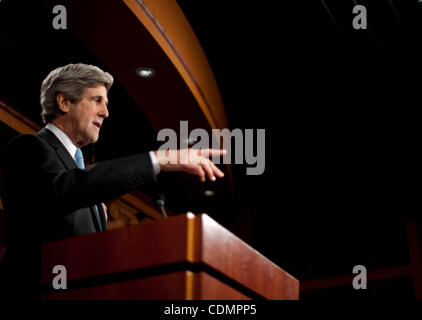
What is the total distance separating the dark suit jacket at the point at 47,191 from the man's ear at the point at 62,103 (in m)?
0.20

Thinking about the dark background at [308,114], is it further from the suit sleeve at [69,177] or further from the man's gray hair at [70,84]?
the suit sleeve at [69,177]

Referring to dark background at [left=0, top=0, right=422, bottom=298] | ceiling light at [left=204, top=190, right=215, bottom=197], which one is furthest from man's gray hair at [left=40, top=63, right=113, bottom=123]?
ceiling light at [left=204, top=190, right=215, bottom=197]

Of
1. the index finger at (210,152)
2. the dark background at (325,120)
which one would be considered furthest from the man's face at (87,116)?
the dark background at (325,120)

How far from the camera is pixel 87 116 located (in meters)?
1.47

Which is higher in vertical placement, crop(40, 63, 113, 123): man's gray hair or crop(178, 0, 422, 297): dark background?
crop(178, 0, 422, 297): dark background

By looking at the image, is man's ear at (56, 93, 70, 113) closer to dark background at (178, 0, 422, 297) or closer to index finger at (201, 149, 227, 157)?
index finger at (201, 149, 227, 157)

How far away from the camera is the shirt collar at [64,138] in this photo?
1416 millimetres

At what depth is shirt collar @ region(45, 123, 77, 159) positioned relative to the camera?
4.65ft

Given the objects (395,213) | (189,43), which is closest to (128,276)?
(189,43)

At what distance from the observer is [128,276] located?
103 cm

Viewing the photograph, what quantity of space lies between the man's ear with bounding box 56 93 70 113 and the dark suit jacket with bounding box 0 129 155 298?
0.20 m
